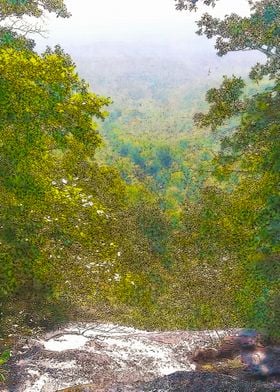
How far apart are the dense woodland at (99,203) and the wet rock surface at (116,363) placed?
54.4 inches

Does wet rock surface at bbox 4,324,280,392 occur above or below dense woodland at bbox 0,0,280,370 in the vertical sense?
below

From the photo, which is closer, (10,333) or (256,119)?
(256,119)

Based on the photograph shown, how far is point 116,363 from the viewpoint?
18094 mm

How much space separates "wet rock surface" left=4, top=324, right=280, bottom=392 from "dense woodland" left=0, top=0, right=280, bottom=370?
1381mm

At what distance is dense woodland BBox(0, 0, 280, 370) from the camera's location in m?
13.3

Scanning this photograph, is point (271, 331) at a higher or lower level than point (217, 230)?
lower

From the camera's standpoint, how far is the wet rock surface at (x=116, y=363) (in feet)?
45.1

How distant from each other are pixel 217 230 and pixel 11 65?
11.6m

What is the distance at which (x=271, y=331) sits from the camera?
626 inches

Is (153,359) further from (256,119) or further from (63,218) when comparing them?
(256,119)

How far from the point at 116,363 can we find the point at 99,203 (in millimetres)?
6043

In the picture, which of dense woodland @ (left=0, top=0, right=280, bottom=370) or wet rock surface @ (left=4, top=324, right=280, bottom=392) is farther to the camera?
wet rock surface @ (left=4, top=324, right=280, bottom=392)

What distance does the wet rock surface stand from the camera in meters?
13.7

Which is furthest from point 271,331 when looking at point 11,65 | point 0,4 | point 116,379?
point 0,4
